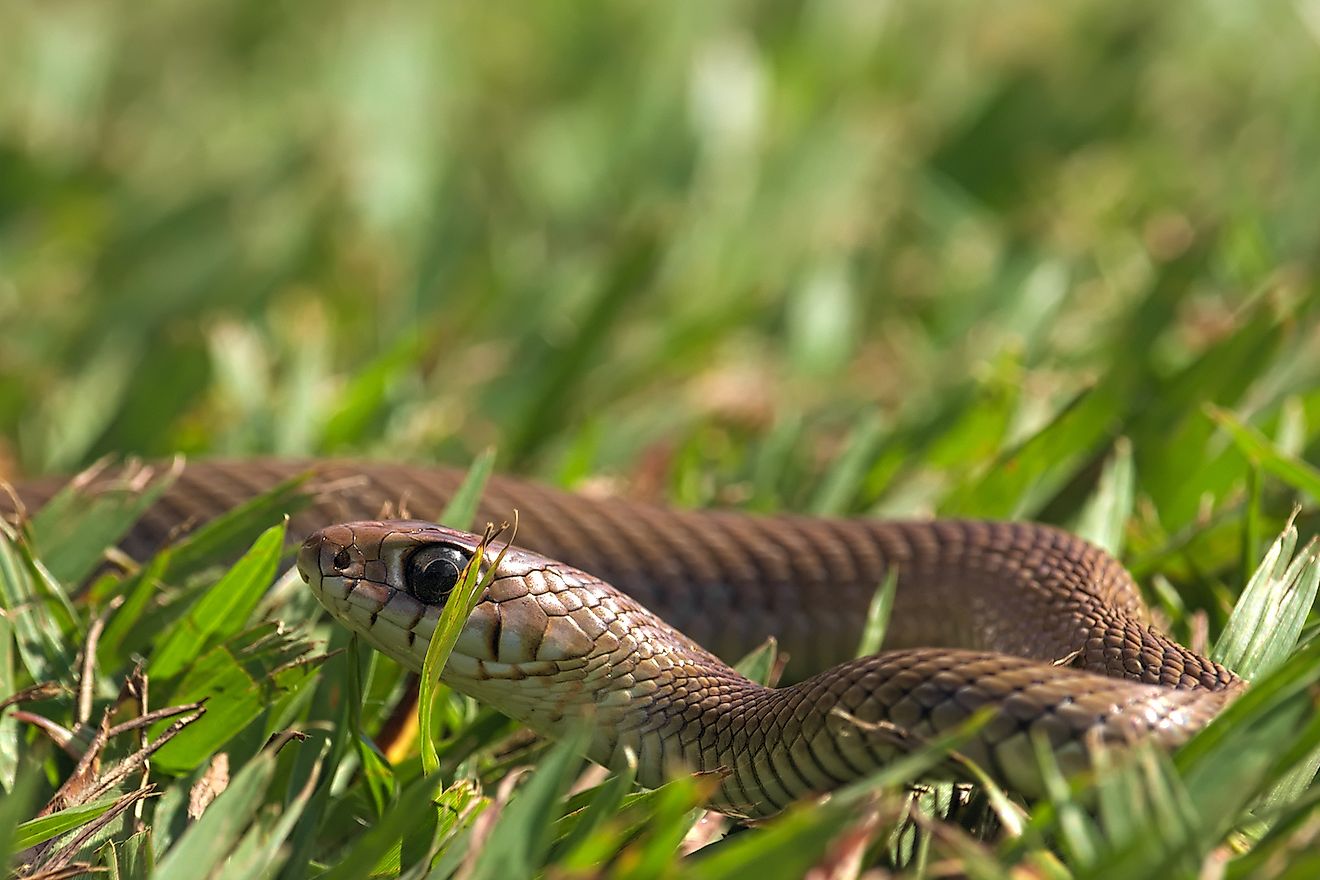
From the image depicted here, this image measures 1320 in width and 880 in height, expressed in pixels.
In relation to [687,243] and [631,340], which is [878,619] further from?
[687,243]

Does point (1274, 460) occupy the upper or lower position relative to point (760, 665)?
upper

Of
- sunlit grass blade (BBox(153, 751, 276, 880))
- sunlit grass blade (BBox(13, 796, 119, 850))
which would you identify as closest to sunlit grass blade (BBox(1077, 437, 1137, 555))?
sunlit grass blade (BBox(153, 751, 276, 880))

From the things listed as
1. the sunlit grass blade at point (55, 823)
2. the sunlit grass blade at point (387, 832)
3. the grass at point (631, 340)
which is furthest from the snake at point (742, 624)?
the sunlit grass blade at point (55, 823)

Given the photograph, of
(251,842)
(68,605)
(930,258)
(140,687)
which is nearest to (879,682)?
(251,842)

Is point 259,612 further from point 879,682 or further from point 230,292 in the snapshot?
point 230,292

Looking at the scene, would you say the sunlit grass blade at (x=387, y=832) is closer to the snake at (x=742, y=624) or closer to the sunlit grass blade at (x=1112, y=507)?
the snake at (x=742, y=624)

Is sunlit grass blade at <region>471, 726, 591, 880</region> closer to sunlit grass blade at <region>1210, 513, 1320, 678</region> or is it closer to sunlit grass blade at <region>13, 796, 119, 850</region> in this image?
sunlit grass blade at <region>13, 796, 119, 850</region>

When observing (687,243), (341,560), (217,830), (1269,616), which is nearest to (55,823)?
(217,830)
